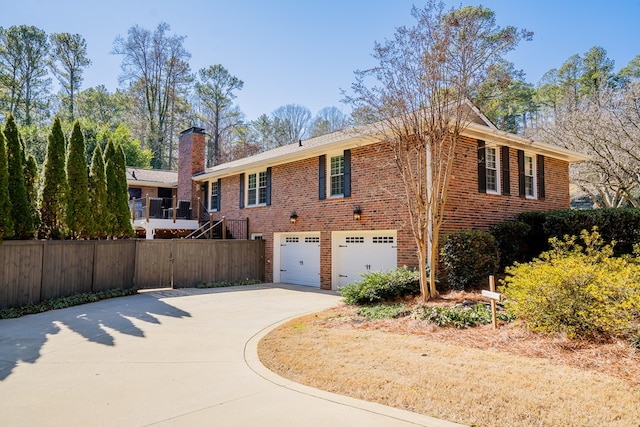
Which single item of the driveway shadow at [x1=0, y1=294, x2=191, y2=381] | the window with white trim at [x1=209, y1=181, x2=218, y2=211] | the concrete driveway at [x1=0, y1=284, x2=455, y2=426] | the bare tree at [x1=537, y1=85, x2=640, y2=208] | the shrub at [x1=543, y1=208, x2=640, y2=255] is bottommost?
the driveway shadow at [x1=0, y1=294, x2=191, y2=381]

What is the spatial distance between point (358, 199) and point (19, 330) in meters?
8.35

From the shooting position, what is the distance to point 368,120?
950 centimetres

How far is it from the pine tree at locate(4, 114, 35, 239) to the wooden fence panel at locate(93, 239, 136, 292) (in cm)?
188

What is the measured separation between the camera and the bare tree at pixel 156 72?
1302 inches

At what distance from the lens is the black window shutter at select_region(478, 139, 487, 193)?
11227 millimetres

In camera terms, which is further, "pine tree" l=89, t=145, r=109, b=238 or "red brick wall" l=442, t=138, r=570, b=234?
"pine tree" l=89, t=145, r=109, b=238

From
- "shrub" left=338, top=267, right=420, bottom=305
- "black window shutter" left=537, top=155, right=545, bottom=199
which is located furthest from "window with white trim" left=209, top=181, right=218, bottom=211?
"black window shutter" left=537, top=155, right=545, bottom=199

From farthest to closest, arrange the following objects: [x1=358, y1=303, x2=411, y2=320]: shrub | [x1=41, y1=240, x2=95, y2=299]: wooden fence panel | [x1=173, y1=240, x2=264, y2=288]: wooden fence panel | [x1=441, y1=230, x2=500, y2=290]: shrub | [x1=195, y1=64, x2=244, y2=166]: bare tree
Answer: [x1=195, y1=64, x2=244, y2=166]: bare tree → [x1=173, y1=240, x2=264, y2=288]: wooden fence panel → [x1=41, y1=240, x2=95, y2=299]: wooden fence panel → [x1=441, y1=230, x2=500, y2=290]: shrub → [x1=358, y1=303, x2=411, y2=320]: shrub

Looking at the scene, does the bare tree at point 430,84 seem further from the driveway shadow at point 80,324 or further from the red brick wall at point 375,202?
the driveway shadow at point 80,324

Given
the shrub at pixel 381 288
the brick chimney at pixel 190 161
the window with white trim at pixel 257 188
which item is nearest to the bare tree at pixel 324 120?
the brick chimney at pixel 190 161

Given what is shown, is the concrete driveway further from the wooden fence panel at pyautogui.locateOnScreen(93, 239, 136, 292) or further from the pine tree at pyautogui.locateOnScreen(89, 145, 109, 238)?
the pine tree at pyautogui.locateOnScreen(89, 145, 109, 238)

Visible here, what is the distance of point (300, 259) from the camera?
14117 mm

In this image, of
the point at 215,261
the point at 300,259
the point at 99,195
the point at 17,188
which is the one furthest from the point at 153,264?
the point at 300,259

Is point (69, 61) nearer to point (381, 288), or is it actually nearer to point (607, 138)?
point (381, 288)
